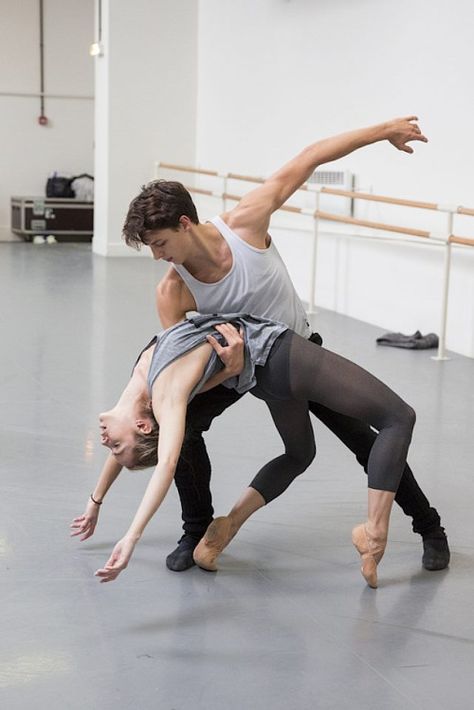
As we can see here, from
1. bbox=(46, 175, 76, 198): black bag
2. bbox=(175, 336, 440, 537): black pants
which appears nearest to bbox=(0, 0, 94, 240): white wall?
bbox=(46, 175, 76, 198): black bag

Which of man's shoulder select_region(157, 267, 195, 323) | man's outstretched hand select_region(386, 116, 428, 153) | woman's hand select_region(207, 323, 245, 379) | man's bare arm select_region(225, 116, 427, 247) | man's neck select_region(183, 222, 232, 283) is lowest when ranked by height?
woman's hand select_region(207, 323, 245, 379)

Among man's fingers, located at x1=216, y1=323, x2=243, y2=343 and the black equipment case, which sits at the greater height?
man's fingers, located at x1=216, y1=323, x2=243, y2=343

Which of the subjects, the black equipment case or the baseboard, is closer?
the black equipment case

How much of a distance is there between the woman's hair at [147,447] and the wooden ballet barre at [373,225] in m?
3.97

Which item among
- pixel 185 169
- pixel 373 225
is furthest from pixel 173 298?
pixel 185 169

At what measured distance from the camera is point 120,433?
2.62 meters

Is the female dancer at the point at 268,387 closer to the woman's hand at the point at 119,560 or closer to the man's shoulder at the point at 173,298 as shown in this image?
the man's shoulder at the point at 173,298

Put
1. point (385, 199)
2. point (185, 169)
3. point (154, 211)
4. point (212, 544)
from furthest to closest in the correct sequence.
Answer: point (185, 169) < point (385, 199) < point (212, 544) < point (154, 211)

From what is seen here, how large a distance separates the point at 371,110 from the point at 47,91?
22.6 ft

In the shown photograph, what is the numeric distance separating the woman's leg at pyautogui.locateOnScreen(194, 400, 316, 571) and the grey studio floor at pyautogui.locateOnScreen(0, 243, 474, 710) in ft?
0.24

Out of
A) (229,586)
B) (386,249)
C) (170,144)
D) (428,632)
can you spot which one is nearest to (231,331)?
(229,586)

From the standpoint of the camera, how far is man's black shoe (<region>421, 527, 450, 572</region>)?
9.73 feet

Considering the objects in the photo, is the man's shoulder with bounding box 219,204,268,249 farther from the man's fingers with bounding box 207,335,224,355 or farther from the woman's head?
the woman's head

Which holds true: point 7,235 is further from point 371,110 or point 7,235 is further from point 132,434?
point 132,434
